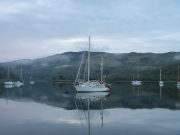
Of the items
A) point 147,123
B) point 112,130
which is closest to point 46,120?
point 112,130

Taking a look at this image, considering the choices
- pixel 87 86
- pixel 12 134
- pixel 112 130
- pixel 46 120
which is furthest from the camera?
pixel 87 86

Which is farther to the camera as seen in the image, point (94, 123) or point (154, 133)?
point (94, 123)

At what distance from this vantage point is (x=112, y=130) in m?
12.0

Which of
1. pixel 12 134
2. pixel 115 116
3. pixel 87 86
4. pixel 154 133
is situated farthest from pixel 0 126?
pixel 87 86

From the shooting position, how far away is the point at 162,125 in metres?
13.2

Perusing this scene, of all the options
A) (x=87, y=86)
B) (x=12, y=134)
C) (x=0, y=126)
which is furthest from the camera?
(x=87, y=86)

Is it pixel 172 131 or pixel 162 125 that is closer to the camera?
pixel 172 131

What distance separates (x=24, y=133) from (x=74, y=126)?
3.11 m

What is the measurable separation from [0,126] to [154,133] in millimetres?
9216

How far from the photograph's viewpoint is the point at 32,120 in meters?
14.8

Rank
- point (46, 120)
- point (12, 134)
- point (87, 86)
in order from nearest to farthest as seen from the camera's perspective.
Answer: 1. point (12, 134)
2. point (46, 120)
3. point (87, 86)

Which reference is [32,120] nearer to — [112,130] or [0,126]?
[0,126]

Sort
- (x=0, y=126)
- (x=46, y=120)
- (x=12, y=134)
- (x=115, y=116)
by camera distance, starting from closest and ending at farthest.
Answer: (x=12, y=134), (x=0, y=126), (x=46, y=120), (x=115, y=116)

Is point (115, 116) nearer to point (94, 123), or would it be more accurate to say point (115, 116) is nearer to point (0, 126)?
point (94, 123)
